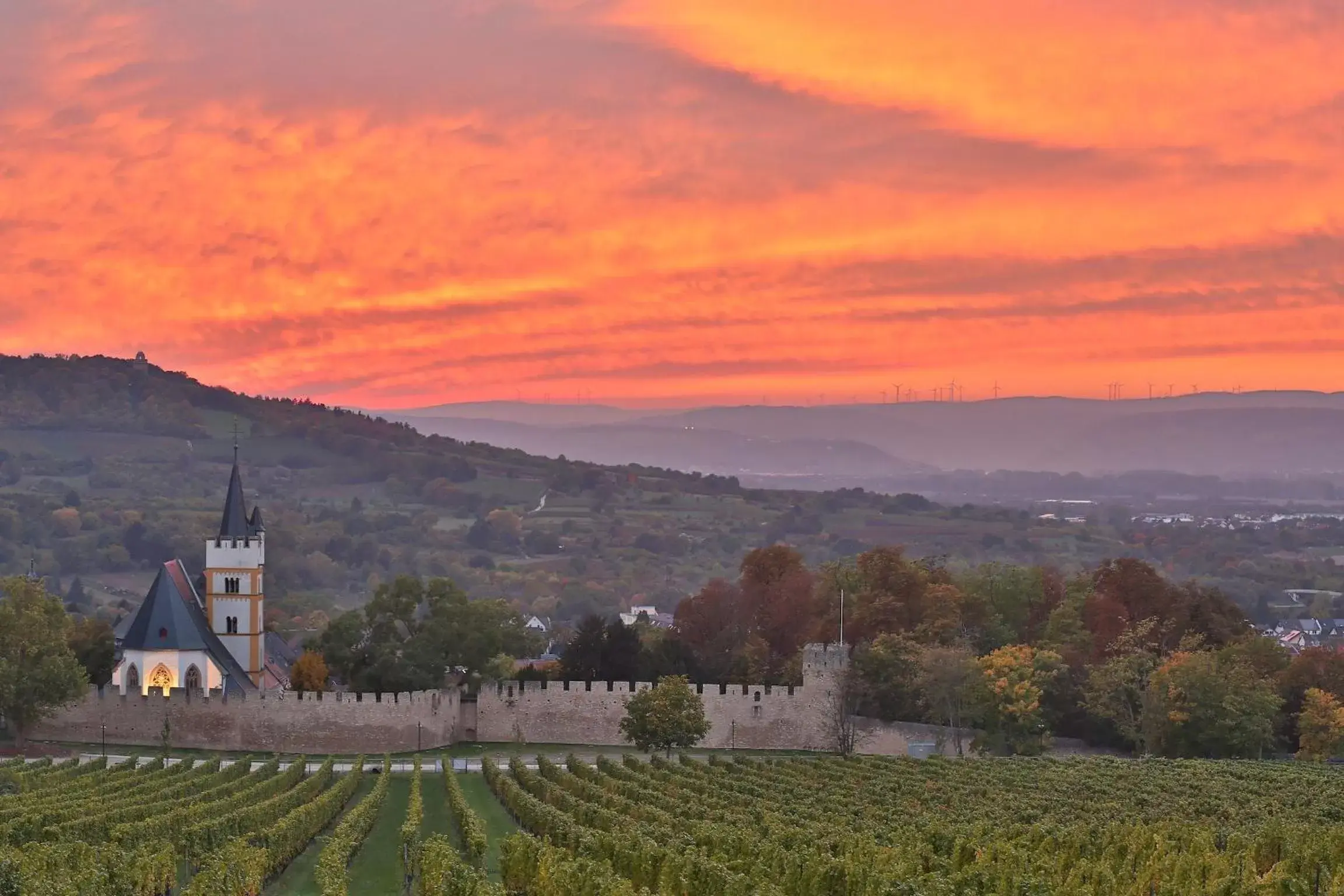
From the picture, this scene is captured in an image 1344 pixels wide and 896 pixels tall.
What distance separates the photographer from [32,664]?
56406mm

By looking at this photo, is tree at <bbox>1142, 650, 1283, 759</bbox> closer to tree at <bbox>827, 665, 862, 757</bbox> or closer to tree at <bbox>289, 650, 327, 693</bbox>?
tree at <bbox>827, 665, 862, 757</bbox>

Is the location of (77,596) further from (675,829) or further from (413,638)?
(675,829)

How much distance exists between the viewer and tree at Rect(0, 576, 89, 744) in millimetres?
56031

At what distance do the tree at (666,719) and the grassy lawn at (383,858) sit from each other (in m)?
12.4

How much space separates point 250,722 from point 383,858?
22862 millimetres

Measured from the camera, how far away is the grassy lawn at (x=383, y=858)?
34500 mm

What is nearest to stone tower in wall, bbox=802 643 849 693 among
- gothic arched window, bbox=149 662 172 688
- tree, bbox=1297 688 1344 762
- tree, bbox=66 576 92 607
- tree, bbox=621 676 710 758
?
tree, bbox=621 676 710 758

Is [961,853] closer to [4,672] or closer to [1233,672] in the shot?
[1233,672]

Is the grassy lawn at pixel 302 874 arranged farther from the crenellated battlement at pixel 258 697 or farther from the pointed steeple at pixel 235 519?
the pointed steeple at pixel 235 519

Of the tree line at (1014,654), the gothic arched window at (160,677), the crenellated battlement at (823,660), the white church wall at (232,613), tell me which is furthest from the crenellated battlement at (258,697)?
the crenellated battlement at (823,660)

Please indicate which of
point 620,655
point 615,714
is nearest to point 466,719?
point 615,714

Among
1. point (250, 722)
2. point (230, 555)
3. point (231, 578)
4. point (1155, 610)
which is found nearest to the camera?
point (250, 722)

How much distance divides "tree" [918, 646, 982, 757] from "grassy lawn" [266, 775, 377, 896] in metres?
24.6

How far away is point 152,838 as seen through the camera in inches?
1391
